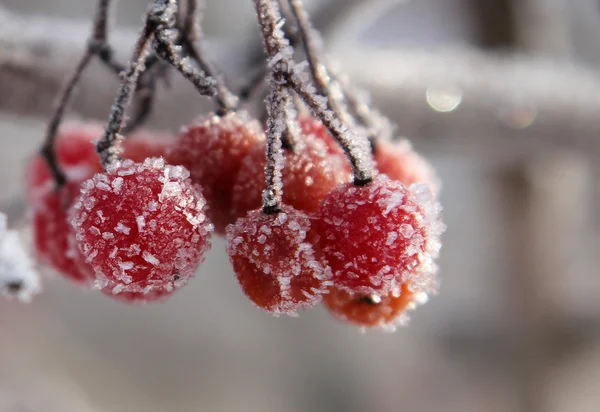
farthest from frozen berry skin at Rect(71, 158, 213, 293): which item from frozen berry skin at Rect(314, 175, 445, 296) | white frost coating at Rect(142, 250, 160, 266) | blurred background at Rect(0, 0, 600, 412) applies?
blurred background at Rect(0, 0, 600, 412)

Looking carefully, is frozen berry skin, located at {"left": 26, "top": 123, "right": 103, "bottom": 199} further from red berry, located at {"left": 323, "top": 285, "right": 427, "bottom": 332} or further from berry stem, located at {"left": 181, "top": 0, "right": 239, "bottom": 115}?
red berry, located at {"left": 323, "top": 285, "right": 427, "bottom": 332}

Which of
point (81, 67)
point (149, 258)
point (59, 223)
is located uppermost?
point (81, 67)

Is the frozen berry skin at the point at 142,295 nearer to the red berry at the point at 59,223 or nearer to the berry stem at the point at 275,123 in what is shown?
the red berry at the point at 59,223

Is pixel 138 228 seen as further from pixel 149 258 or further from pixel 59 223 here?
pixel 59 223

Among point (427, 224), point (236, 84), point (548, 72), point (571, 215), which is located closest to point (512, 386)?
point (571, 215)

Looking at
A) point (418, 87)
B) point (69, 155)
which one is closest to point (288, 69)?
point (69, 155)

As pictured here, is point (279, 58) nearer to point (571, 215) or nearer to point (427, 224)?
point (427, 224)
